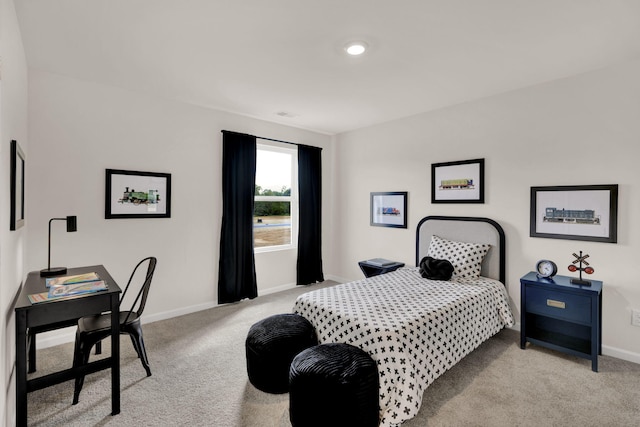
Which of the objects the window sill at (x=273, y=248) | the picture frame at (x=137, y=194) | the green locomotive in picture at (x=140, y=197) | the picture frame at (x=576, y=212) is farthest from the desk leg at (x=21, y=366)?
the picture frame at (x=576, y=212)

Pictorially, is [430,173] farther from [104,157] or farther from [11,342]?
[11,342]

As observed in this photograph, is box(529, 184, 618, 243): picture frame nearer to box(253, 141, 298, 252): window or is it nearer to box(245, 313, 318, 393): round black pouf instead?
box(245, 313, 318, 393): round black pouf

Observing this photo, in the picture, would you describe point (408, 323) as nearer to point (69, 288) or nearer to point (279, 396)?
point (279, 396)

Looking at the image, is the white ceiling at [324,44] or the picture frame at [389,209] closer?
the white ceiling at [324,44]

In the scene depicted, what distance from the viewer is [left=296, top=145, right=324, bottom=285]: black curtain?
495 cm

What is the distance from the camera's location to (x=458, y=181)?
378cm

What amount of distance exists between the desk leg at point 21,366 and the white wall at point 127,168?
142cm

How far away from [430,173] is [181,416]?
137 inches

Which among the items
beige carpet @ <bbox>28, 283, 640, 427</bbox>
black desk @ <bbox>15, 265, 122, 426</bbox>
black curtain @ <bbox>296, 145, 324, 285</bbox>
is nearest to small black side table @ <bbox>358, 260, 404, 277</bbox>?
black curtain @ <bbox>296, 145, 324, 285</bbox>

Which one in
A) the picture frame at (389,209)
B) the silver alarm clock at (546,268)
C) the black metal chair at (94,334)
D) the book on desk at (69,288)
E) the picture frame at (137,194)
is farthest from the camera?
the picture frame at (389,209)

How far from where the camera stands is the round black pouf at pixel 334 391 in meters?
1.76

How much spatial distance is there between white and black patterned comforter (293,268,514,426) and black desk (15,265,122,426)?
1304 millimetres

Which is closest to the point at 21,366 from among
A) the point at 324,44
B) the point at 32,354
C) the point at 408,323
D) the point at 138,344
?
the point at 138,344

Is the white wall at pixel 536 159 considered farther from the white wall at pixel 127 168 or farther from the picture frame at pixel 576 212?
the white wall at pixel 127 168
